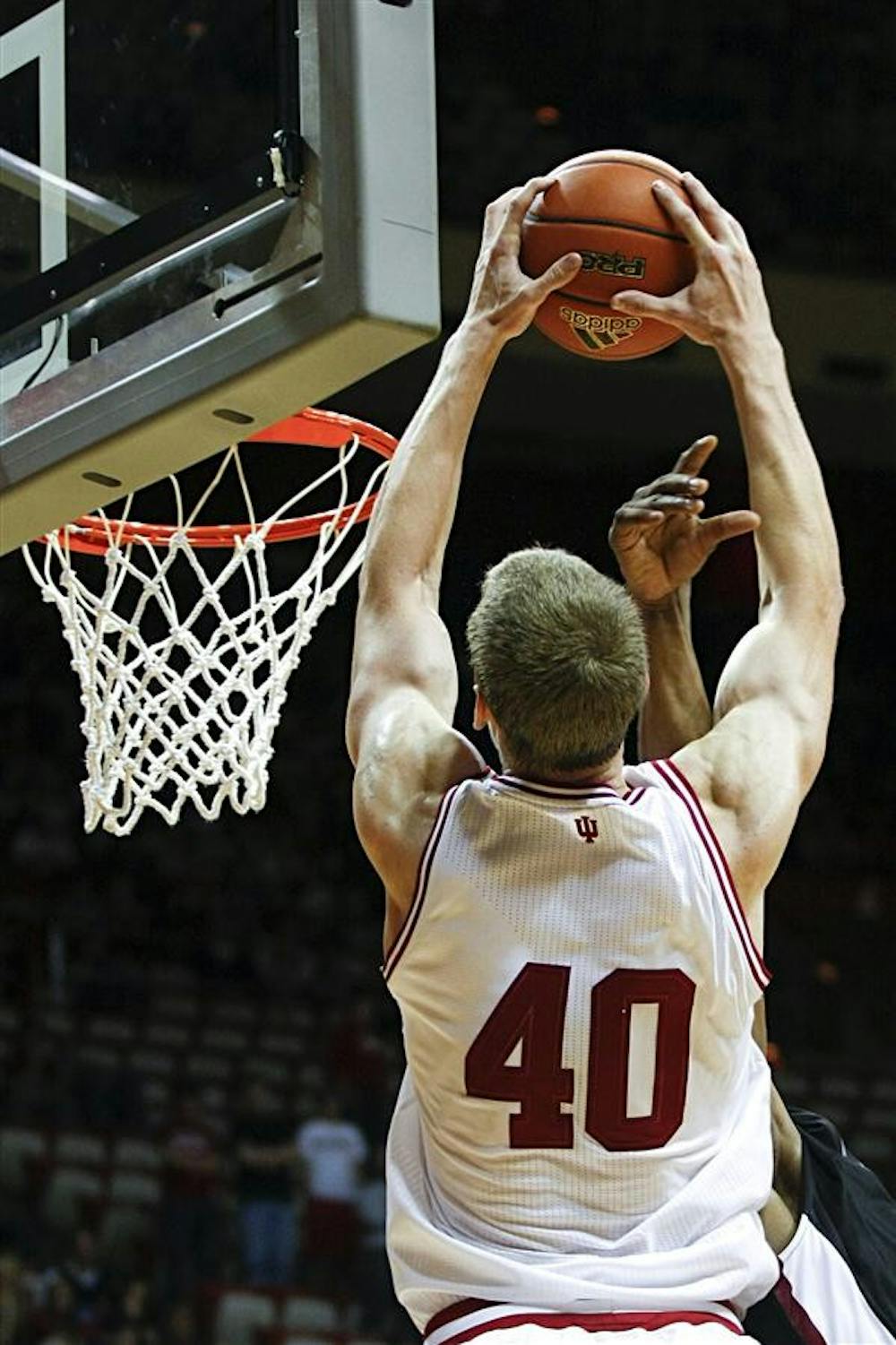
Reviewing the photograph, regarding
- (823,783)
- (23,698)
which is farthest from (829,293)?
(23,698)

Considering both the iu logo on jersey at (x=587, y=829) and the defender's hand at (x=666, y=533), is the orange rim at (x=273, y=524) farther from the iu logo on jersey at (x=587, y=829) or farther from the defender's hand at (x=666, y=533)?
the iu logo on jersey at (x=587, y=829)

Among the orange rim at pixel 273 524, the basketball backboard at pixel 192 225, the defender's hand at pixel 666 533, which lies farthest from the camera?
the orange rim at pixel 273 524

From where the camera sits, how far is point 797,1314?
2949mm

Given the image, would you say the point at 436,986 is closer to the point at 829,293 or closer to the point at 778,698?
the point at 778,698

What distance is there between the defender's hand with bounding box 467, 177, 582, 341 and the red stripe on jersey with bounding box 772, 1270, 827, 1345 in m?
1.47

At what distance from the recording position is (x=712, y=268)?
2.39 meters

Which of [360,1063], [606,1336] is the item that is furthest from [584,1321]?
[360,1063]

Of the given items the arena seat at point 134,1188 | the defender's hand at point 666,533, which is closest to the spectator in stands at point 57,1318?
the arena seat at point 134,1188

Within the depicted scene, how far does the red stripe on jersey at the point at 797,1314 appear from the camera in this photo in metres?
2.95

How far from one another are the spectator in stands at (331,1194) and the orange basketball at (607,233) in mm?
5770

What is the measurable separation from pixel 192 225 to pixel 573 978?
3.55ft

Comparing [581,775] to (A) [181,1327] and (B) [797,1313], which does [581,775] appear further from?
(A) [181,1327]

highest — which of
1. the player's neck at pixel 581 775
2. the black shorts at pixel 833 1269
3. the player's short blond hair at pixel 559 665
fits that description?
the player's short blond hair at pixel 559 665

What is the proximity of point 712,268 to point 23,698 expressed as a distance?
7785 millimetres
